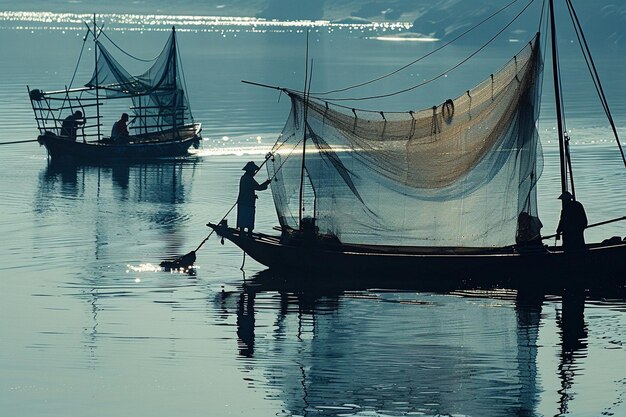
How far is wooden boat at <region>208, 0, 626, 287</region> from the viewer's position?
26.2 m

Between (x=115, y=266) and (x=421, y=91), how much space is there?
57.0 meters

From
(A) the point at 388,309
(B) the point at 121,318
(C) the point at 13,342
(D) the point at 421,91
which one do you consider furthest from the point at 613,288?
(D) the point at 421,91

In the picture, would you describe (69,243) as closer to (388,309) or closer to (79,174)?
(388,309)

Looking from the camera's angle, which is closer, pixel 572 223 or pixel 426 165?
pixel 572 223

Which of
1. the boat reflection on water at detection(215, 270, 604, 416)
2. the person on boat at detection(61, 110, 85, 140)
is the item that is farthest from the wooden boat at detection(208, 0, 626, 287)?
the person on boat at detection(61, 110, 85, 140)

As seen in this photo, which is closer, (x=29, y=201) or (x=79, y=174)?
(x=29, y=201)

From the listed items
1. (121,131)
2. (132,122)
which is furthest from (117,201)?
(132,122)

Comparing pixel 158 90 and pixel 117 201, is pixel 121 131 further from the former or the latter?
pixel 117 201

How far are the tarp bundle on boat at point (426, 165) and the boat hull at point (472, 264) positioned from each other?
2.69 feet

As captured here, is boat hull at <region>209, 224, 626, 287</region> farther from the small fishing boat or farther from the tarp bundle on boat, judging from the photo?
the small fishing boat

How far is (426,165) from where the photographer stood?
88.5 feet

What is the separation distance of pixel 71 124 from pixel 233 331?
23221mm

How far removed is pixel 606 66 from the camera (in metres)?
107

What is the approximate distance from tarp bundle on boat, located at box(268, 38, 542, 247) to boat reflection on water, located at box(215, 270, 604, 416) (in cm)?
176
